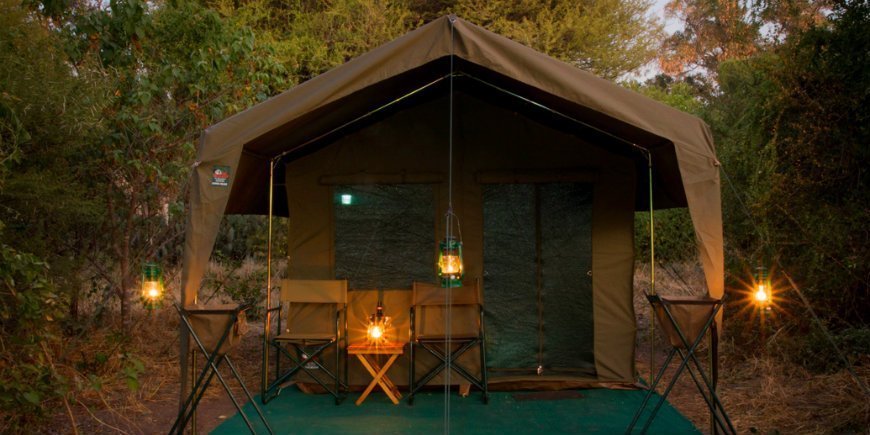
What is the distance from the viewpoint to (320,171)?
523 centimetres

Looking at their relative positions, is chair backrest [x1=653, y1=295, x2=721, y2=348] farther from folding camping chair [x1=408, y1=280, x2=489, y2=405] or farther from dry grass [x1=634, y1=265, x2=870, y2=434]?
folding camping chair [x1=408, y1=280, x2=489, y2=405]

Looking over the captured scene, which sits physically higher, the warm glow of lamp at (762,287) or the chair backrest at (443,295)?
the warm glow of lamp at (762,287)

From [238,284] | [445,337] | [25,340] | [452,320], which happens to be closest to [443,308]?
[452,320]

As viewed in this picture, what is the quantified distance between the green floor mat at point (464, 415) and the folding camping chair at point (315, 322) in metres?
0.16

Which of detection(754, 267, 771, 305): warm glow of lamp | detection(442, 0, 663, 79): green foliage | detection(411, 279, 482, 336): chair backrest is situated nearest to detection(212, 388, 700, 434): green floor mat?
detection(411, 279, 482, 336): chair backrest

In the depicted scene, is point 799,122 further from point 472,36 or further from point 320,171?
point 320,171

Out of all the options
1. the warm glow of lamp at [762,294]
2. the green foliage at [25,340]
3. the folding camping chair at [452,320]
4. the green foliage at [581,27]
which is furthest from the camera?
the green foliage at [581,27]

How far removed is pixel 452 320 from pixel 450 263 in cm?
90

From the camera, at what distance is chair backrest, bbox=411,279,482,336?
5.01m

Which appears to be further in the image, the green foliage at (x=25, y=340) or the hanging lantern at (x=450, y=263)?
the hanging lantern at (x=450, y=263)

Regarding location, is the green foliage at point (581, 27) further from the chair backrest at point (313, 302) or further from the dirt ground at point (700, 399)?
the chair backrest at point (313, 302)

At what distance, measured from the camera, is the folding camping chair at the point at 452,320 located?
4840 mm

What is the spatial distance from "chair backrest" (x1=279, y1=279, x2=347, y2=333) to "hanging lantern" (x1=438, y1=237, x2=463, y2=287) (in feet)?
3.34

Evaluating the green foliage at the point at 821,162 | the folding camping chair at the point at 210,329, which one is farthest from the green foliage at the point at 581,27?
the folding camping chair at the point at 210,329
